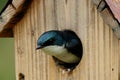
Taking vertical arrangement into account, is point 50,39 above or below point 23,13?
below

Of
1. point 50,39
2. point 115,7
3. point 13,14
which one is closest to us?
point 115,7

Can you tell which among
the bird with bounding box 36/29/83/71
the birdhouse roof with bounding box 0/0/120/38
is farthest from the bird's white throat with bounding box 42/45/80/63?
the birdhouse roof with bounding box 0/0/120/38

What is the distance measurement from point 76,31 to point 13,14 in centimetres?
A: 35

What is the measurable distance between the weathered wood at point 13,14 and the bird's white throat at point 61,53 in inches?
12.2

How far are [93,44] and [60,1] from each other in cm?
27

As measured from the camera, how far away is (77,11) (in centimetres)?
197

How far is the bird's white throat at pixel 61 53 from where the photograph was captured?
1924 millimetres

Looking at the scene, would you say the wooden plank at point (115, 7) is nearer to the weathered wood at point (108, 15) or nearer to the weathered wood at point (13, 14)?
the weathered wood at point (108, 15)

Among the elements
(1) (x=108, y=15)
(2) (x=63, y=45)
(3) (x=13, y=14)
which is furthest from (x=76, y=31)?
(3) (x=13, y=14)

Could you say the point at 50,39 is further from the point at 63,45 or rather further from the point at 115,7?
the point at 115,7

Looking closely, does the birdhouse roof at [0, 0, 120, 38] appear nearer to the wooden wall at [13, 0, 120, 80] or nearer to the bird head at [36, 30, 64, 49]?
the wooden wall at [13, 0, 120, 80]

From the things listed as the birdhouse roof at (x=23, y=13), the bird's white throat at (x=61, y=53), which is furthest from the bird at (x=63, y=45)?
the birdhouse roof at (x=23, y=13)

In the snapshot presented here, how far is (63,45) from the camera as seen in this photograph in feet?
6.41

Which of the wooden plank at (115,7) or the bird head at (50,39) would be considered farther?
the bird head at (50,39)
